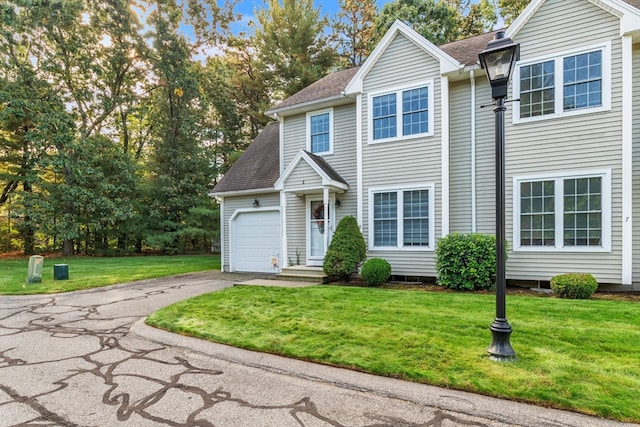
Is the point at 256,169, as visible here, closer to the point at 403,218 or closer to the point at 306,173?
the point at 306,173

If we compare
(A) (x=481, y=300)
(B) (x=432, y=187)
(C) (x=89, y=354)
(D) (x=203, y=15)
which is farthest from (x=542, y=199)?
(D) (x=203, y=15)

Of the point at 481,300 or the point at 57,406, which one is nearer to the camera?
the point at 57,406

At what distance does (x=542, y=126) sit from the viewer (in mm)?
7895

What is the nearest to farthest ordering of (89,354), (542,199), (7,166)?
(89,354)
(542,199)
(7,166)

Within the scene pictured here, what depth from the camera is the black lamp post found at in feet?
12.2

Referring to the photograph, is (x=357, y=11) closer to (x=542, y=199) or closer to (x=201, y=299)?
(x=542, y=199)

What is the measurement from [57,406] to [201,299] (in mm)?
4190

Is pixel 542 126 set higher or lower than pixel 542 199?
higher

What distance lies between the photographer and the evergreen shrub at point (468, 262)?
24.9ft

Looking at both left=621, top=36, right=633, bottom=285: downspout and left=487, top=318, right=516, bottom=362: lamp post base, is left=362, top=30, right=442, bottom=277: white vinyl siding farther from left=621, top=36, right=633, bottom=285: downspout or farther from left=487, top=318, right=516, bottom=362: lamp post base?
left=487, top=318, right=516, bottom=362: lamp post base

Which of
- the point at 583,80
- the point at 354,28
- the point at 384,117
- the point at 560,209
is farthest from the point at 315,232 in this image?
the point at 354,28

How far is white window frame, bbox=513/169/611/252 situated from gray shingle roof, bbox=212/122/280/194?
7.39 meters

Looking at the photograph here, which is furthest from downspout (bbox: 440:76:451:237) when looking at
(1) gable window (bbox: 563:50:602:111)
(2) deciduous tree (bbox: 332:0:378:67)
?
(2) deciduous tree (bbox: 332:0:378:67)

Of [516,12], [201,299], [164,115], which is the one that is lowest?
[201,299]
